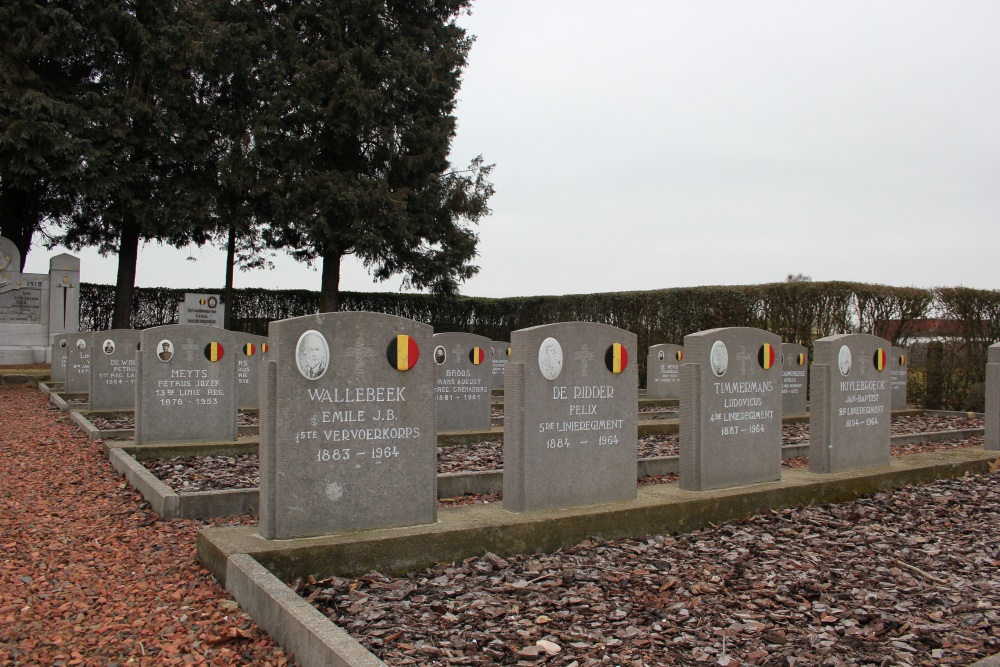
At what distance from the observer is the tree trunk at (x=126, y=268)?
21.5 meters

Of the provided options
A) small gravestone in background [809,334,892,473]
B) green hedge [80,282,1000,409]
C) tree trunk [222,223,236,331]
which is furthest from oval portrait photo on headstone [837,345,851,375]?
tree trunk [222,223,236,331]

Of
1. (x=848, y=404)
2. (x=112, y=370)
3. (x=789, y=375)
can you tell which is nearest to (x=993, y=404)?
(x=848, y=404)

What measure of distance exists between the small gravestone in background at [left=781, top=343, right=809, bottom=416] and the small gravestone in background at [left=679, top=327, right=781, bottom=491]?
7.18 m

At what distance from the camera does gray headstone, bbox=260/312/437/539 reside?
14.3 feet

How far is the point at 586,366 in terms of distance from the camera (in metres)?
5.57

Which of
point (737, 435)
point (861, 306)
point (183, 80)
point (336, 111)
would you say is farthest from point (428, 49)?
point (737, 435)

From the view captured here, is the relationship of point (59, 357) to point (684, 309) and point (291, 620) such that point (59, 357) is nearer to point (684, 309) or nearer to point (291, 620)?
point (684, 309)

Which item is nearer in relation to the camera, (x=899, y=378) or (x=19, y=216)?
(x=899, y=378)

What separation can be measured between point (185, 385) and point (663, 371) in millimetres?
10032

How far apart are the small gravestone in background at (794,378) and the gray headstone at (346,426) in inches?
403

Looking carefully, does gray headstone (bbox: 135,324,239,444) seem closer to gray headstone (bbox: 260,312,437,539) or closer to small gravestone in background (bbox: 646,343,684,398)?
gray headstone (bbox: 260,312,437,539)

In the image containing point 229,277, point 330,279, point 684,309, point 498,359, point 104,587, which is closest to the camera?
point 104,587

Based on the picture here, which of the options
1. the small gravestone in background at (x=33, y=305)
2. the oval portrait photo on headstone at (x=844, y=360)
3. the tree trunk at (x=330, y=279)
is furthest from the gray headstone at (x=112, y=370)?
the small gravestone in background at (x=33, y=305)

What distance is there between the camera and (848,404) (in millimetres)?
7207
